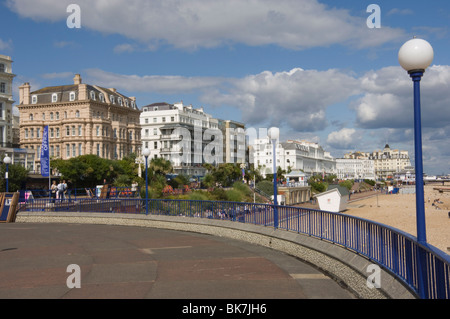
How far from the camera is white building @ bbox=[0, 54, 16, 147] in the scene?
57000 millimetres

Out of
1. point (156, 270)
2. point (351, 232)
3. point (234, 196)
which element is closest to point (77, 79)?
point (234, 196)

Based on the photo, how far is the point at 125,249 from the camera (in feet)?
42.8

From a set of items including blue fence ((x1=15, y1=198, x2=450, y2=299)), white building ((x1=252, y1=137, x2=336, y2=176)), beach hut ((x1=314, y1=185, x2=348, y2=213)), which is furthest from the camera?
white building ((x1=252, y1=137, x2=336, y2=176))

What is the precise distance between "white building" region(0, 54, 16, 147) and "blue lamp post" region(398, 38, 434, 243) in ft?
194

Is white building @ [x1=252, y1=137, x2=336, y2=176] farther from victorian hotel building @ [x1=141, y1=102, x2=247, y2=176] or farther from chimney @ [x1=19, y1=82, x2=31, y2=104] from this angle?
chimney @ [x1=19, y1=82, x2=31, y2=104]

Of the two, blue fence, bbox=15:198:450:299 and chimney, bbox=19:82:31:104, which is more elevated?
chimney, bbox=19:82:31:104

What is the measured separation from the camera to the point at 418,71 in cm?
625

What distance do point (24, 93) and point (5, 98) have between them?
19142 millimetres

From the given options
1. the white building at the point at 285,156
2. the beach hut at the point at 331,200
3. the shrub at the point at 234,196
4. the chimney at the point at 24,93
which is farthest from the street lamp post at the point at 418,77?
the white building at the point at 285,156

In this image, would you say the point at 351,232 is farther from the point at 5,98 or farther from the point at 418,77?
the point at 5,98

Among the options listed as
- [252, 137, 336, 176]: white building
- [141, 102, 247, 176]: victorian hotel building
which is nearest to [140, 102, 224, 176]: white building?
[141, 102, 247, 176]: victorian hotel building

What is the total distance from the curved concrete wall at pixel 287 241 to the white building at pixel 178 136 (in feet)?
224

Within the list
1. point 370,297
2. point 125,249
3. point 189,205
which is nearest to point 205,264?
point 125,249

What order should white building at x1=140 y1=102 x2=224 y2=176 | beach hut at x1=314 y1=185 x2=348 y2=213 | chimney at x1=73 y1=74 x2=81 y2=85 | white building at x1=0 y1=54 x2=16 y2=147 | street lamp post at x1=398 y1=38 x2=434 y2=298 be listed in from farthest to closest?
white building at x1=140 y1=102 x2=224 y2=176, chimney at x1=73 y1=74 x2=81 y2=85, white building at x1=0 y1=54 x2=16 y2=147, beach hut at x1=314 y1=185 x2=348 y2=213, street lamp post at x1=398 y1=38 x2=434 y2=298
